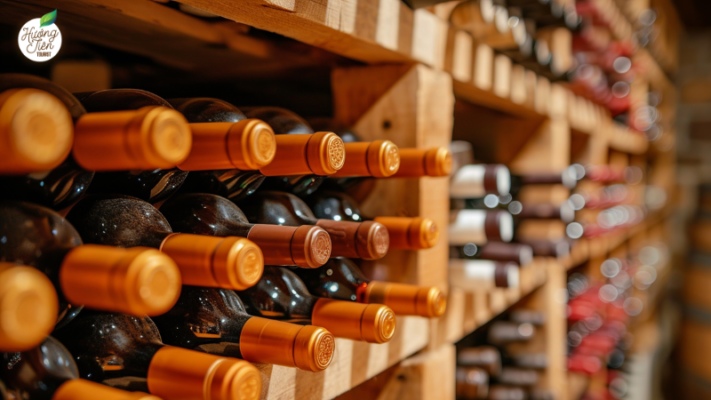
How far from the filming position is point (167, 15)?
17.5 inches

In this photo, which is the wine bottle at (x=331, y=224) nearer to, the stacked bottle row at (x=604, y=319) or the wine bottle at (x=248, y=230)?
the wine bottle at (x=248, y=230)

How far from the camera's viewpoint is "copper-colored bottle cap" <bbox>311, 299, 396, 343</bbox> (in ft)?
1.16

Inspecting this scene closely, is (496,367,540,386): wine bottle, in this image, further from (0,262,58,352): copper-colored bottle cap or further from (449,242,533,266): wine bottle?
(0,262,58,352): copper-colored bottle cap

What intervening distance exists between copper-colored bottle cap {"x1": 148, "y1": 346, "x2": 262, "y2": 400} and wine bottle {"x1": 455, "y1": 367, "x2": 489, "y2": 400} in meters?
0.69

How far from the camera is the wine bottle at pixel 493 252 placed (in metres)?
0.77

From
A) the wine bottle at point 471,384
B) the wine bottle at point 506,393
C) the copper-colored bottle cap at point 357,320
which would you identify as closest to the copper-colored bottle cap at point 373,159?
the copper-colored bottle cap at point 357,320

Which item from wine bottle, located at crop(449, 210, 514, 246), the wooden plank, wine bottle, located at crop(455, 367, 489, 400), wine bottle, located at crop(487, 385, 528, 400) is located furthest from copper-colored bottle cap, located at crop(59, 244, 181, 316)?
wine bottle, located at crop(487, 385, 528, 400)

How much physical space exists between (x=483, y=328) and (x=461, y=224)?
1.76 feet

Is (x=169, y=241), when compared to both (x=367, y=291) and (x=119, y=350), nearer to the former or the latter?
(x=119, y=350)

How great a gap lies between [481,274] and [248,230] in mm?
474

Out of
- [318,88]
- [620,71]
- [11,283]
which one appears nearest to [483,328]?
[318,88]

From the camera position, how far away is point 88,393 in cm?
22

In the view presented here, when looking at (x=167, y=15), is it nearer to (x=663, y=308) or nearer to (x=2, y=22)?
(x=2, y=22)

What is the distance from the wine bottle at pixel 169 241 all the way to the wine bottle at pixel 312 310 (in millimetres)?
109
